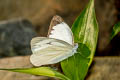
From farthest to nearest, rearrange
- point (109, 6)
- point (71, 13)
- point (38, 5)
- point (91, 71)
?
point (38, 5)
point (71, 13)
point (109, 6)
point (91, 71)

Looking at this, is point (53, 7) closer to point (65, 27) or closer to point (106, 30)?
point (106, 30)

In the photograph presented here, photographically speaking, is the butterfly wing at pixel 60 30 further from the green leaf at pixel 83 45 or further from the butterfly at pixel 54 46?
the green leaf at pixel 83 45

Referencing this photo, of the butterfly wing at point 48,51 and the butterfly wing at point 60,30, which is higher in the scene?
the butterfly wing at point 60,30

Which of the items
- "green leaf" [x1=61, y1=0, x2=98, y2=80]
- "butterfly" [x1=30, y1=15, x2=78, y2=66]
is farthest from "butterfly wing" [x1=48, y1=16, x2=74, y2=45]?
"green leaf" [x1=61, y1=0, x2=98, y2=80]

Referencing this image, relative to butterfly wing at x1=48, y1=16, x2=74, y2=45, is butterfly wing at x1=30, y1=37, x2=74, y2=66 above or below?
below

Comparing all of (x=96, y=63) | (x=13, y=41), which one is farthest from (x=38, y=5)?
(x=96, y=63)

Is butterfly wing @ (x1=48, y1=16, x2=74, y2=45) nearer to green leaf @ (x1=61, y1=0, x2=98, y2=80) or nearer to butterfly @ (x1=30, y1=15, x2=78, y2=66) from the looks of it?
butterfly @ (x1=30, y1=15, x2=78, y2=66)

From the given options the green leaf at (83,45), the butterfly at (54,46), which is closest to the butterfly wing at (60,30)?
the butterfly at (54,46)
